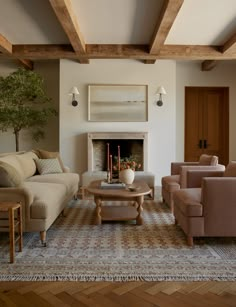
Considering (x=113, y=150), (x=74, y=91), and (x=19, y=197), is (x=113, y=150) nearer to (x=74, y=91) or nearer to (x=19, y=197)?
(x=74, y=91)

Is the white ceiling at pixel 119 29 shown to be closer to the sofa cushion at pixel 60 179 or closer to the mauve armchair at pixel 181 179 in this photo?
the mauve armchair at pixel 181 179

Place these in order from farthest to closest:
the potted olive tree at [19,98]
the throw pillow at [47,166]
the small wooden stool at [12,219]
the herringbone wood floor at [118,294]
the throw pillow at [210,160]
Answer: the potted olive tree at [19,98] → the throw pillow at [47,166] → the throw pillow at [210,160] → the small wooden stool at [12,219] → the herringbone wood floor at [118,294]

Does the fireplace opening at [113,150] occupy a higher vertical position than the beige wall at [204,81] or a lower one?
lower

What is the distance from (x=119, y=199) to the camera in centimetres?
371

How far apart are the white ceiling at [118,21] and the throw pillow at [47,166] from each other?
7.08ft

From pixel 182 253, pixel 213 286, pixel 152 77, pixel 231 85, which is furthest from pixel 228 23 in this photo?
pixel 213 286

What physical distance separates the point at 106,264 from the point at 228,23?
408 centimetres

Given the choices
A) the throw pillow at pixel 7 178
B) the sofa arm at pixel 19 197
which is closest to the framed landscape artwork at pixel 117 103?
the throw pillow at pixel 7 178

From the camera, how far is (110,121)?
22.2 feet

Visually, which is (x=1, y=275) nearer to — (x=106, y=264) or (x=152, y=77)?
(x=106, y=264)

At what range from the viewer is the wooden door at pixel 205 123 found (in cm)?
765

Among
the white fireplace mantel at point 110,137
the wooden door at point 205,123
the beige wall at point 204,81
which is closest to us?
the white fireplace mantel at point 110,137

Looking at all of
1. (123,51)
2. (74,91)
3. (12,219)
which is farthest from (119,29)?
(12,219)

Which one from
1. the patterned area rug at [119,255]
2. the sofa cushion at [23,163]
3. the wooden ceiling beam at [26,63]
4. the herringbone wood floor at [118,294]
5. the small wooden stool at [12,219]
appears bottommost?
the herringbone wood floor at [118,294]
